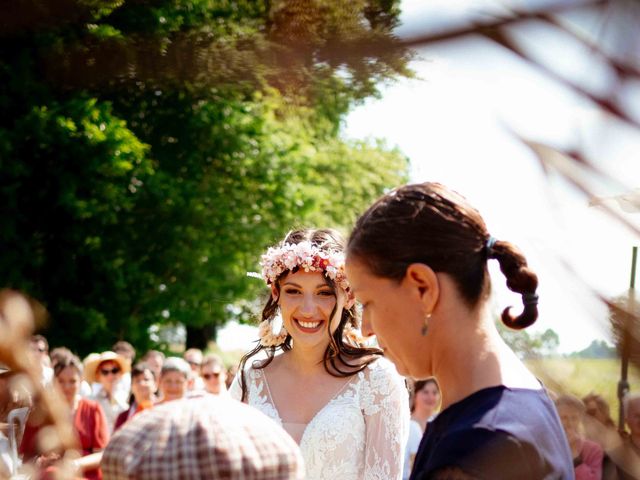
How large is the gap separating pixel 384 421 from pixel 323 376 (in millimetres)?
327

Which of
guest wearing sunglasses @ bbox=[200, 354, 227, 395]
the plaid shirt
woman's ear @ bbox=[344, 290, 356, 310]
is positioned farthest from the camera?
guest wearing sunglasses @ bbox=[200, 354, 227, 395]

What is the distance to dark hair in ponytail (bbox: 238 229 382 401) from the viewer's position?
11.4 feet

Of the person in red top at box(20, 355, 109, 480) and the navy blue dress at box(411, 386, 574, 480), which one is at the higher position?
the navy blue dress at box(411, 386, 574, 480)

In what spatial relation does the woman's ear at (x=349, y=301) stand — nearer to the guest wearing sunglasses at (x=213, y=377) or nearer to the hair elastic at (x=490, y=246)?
the hair elastic at (x=490, y=246)

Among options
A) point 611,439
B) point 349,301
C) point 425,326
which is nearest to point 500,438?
point 425,326

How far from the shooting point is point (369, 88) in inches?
17.6

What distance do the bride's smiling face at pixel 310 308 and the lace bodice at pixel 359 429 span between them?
23 cm

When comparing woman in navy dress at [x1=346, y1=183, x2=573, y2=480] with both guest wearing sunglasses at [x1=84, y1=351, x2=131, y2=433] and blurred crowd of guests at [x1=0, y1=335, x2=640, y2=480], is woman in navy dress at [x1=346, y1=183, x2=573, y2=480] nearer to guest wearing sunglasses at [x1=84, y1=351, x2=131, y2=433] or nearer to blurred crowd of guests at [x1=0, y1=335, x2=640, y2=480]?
blurred crowd of guests at [x1=0, y1=335, x2=640, y2=480]

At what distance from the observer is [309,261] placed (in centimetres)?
346

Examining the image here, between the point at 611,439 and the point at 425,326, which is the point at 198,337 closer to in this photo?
the point at 425,326

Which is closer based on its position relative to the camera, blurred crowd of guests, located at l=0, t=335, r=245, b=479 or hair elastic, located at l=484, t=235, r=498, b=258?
hair elastic, located at l=484, t=235, r=498, b=258

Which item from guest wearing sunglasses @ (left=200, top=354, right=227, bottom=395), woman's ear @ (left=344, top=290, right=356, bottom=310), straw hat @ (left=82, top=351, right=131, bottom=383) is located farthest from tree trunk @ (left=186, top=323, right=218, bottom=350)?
woman's ear @ (left=344, top=290, right=356, bottom=310)

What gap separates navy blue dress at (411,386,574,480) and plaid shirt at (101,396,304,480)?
27 cm

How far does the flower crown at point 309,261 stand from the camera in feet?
11.4
